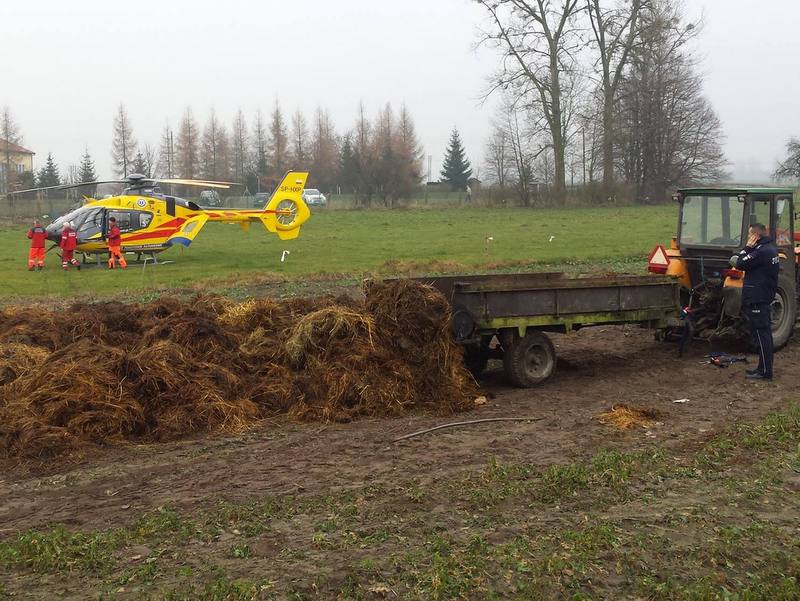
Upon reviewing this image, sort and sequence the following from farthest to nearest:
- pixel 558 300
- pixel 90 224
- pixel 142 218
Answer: pixel 142 218 → pixel 90 224 → pixel 558 300

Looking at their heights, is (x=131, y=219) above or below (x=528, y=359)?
above

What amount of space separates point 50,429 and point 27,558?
2.53 metres

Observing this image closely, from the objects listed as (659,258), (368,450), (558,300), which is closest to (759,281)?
(659,258)

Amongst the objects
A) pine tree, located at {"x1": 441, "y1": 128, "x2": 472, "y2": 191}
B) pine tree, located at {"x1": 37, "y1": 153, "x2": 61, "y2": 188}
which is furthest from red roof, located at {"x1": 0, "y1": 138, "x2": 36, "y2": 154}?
pine tree, located at {"x1": 441, "y1": 128, "x2": 472, "y2": 191}

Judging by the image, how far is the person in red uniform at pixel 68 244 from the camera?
24859 mm

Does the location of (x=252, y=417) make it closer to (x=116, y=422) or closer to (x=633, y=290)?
(x=116, y=422)

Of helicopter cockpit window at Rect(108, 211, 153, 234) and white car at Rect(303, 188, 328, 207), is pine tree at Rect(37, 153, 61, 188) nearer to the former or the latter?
white car at Rect(303, 188, 328, 207)

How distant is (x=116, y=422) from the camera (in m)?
7.84

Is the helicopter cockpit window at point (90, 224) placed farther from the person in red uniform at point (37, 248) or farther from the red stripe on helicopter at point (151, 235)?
the person in red uniform at point (37, 248)

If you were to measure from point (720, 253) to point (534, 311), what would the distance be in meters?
3.62

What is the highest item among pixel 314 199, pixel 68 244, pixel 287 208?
pixel 314 199

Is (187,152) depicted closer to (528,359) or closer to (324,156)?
(324,156)

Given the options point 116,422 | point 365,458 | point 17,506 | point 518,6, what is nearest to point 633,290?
point 365,458

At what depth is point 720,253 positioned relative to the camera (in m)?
11.8
